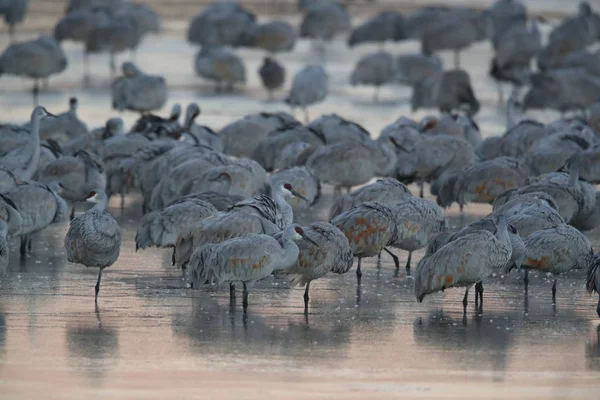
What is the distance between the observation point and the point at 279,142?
59.0ft

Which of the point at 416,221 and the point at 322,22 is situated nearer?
the point at 416,221

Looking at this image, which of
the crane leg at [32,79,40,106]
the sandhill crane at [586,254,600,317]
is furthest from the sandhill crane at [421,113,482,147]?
the crane leg at [32,79,40,106]

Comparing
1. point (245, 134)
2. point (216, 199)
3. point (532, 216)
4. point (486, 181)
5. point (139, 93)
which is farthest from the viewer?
point (139, 93)

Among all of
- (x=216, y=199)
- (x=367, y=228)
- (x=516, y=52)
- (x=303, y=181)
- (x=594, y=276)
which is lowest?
(x=594, y=276)

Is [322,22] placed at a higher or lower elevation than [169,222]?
higher

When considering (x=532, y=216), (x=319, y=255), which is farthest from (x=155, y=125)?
(x=319, y=255)

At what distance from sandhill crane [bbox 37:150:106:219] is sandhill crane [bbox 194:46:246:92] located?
11.7 metres

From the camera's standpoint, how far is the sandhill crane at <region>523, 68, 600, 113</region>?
24125 mm

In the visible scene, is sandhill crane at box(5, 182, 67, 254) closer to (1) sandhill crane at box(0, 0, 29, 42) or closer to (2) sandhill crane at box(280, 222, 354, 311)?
(2) sandhill crane at box(280, 222, 354, 311)

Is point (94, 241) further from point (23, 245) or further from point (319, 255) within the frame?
point (23, 245)

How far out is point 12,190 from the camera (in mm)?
13711

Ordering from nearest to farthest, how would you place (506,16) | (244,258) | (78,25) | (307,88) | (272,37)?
Result: (244,258), (307,88), (272,37), (78,25), (506,16)

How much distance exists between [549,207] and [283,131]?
607 cm

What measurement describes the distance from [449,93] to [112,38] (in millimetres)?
8214
